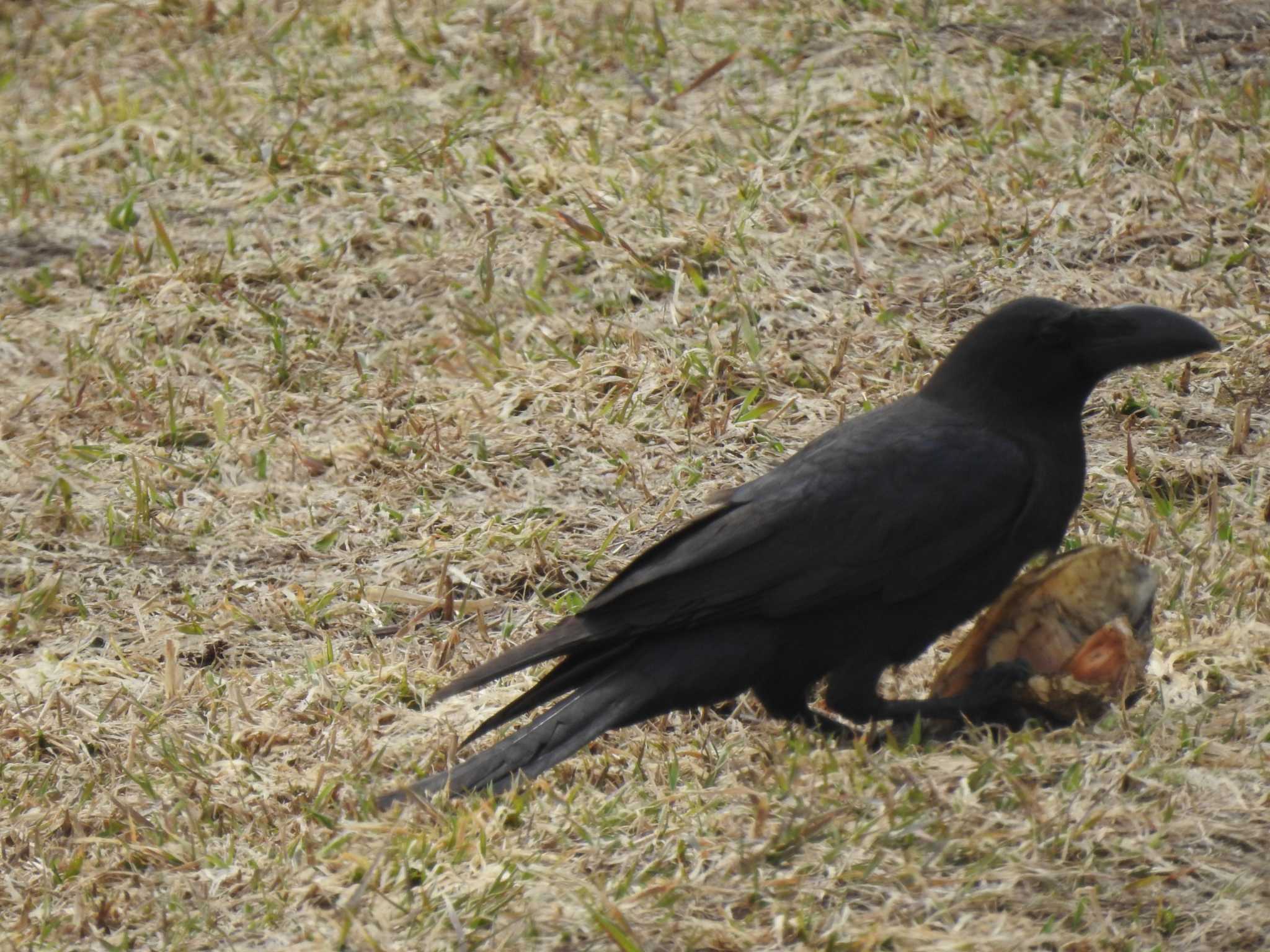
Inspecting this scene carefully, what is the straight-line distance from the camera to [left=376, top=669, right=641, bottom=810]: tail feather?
347 cm

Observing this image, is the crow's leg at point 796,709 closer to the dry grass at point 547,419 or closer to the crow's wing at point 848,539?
the dry grass at point 547,419

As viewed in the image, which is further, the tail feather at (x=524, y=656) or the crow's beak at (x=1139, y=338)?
the crow's beak at (x=1139, y=338)

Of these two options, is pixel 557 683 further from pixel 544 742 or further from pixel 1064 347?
pixel 1064 347

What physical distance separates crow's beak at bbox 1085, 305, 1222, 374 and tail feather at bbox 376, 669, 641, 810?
132cm

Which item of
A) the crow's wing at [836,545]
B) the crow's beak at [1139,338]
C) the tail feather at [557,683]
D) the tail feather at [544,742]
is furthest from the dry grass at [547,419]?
the crow's beak at [1139,338]

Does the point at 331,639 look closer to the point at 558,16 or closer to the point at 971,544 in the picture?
the point at 971,544

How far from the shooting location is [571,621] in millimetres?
3713

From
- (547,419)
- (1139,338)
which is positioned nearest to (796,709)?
(1139,338)

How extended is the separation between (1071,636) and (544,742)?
1.19 m

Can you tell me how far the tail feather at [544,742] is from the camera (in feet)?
11.4

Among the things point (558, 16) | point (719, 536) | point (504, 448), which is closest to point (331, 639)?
point (504, 448)

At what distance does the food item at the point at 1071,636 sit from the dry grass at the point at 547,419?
0.42ft

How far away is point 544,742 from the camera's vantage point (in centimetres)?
355

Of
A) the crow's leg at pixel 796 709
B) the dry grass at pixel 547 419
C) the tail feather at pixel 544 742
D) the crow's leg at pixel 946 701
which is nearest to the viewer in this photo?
the dry grass at pixel 547 419
